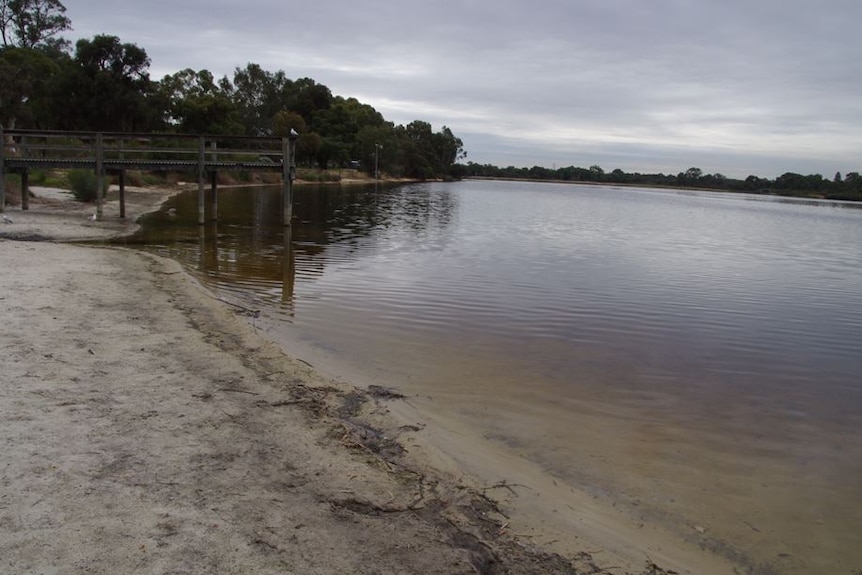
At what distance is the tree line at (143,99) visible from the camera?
175 ft

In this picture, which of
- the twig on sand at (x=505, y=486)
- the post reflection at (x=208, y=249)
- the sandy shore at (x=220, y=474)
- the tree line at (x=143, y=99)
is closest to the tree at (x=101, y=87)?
the tree line at (x=143, y=99)

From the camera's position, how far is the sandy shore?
342cm

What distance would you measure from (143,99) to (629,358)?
57.9m

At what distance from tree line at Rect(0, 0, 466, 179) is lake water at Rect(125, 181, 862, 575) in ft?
132

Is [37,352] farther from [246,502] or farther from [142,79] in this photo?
[142,79]

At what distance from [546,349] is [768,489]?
4.25 m

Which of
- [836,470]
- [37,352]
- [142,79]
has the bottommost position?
[836,470]

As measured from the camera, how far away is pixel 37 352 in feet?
20.5

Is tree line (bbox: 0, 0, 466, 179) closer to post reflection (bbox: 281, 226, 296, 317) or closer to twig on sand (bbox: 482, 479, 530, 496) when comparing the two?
post reflection (bbox: 281, 226, 296, 317)

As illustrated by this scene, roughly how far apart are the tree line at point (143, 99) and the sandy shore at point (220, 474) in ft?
152

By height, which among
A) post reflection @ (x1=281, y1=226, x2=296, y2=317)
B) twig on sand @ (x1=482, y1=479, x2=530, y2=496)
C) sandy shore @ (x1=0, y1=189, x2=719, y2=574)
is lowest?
post reflection @ (x1=281, y1=226, x2=296, y2=317)

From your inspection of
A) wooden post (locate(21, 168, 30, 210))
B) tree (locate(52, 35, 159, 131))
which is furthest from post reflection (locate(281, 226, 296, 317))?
tree (locate(52, 35, 159, 131))

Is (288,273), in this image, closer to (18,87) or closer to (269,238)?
(269,238)

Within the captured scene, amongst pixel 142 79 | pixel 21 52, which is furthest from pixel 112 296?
pixel 21 52
